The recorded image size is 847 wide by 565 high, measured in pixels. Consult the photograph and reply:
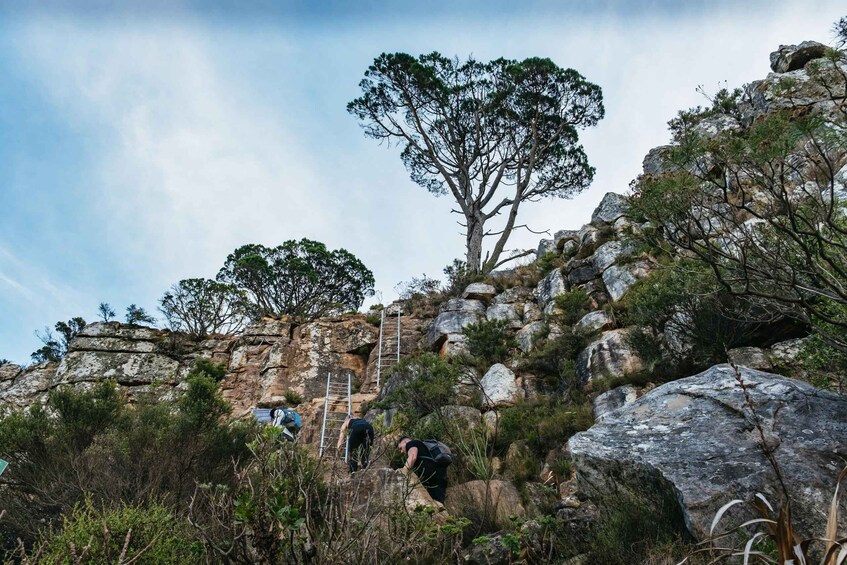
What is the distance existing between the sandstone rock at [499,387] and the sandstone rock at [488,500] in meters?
2.67

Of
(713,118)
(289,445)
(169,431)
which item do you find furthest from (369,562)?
(713,118)

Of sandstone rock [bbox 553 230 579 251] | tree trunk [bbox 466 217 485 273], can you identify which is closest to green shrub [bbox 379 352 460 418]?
sandstone rock [bbox 553 230 579 251]

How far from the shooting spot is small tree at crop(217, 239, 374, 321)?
2131 cm

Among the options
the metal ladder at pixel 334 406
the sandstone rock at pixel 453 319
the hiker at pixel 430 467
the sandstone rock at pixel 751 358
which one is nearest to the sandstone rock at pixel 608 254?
the sandstone rock at pixel 453 319

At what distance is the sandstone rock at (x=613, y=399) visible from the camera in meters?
6.94

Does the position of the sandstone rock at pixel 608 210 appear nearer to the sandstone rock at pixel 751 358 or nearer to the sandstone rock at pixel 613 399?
the sandstone rock at pixel 613 399

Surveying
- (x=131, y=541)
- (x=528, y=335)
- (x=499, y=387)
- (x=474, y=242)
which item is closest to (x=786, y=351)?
(x=499, y=387)

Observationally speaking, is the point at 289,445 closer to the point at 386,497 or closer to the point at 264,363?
the point at 386,497

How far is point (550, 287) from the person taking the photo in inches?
492

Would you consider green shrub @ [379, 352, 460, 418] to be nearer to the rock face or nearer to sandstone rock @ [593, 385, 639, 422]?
sandstone rock @ [593, 385, 639, 422]

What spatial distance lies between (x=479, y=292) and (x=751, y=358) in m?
8.58

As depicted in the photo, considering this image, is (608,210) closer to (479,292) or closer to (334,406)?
(479,292)

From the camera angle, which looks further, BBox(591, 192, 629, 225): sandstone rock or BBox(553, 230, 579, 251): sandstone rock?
BBox(553, 230, 579, 251): sandstone rock

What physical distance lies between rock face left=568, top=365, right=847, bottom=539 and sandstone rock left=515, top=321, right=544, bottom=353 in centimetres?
551
